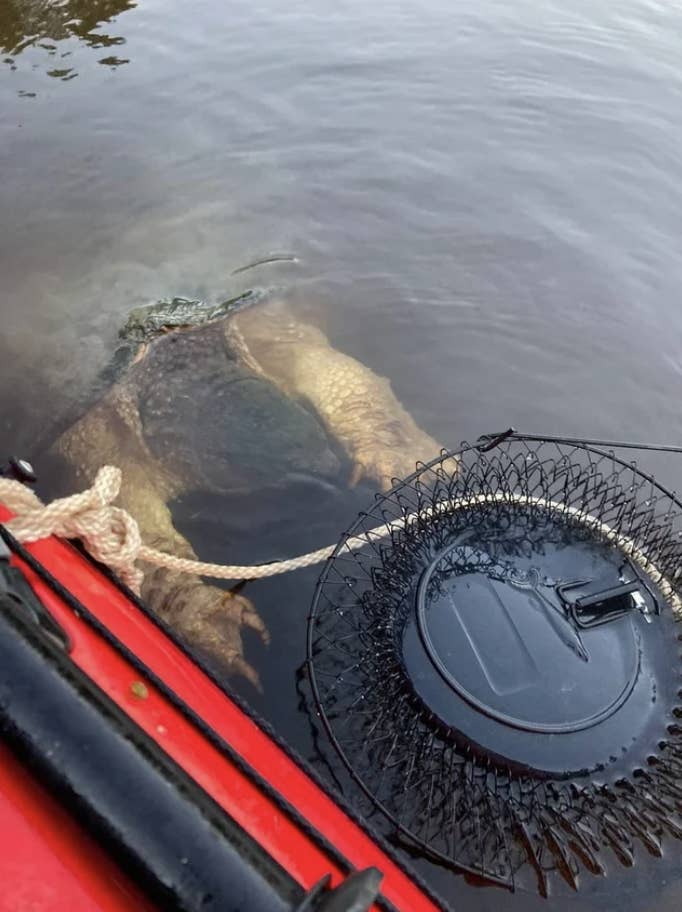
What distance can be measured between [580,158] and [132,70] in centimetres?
552

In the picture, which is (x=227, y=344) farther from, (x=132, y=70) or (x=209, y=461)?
(x=132, y=70)

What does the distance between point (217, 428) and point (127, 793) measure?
11.2ft

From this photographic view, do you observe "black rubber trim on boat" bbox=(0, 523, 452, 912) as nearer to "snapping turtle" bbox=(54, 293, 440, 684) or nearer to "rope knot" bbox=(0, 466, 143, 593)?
"rope knot" bbox=(0, 466, 143, 593)

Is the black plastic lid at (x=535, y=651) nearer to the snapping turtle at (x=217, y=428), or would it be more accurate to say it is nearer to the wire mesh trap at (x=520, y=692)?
the wire mesh trap at (x=520, y=692)

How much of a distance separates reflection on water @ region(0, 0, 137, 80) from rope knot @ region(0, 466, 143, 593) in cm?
800

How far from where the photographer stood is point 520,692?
242cm

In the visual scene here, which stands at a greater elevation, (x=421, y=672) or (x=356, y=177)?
(x=356, y=177)

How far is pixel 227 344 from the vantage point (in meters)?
5.08

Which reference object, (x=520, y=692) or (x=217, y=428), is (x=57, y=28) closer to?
(x=217, y=428)

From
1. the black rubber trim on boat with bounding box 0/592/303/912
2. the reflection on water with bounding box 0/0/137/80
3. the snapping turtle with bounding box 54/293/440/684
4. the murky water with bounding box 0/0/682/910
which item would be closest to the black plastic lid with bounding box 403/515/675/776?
the murky water with bounding box 0/0/682/910

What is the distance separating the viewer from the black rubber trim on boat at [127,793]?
98 centimetres

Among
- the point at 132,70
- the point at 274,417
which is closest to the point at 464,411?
the point at 274,417

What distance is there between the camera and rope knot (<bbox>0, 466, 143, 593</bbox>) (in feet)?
5.78

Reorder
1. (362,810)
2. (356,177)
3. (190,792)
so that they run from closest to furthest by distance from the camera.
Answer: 1. (190,792)
2. (362,810)
3. (356,177)
